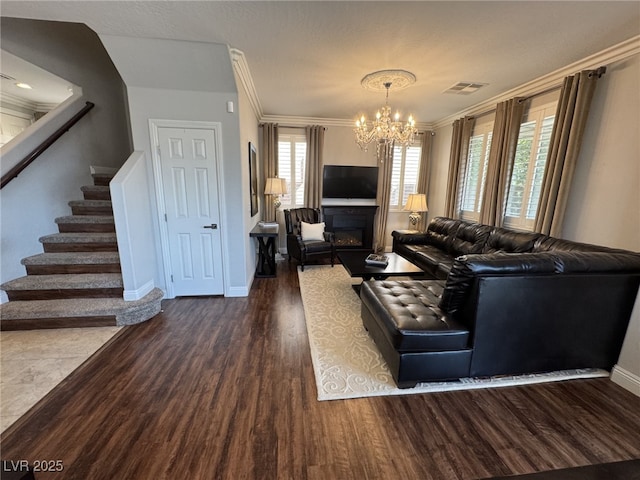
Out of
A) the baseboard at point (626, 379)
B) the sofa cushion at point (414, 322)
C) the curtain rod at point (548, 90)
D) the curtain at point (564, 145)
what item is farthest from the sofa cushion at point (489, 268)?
the curtain rod at point (548, 90)

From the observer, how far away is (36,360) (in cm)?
212

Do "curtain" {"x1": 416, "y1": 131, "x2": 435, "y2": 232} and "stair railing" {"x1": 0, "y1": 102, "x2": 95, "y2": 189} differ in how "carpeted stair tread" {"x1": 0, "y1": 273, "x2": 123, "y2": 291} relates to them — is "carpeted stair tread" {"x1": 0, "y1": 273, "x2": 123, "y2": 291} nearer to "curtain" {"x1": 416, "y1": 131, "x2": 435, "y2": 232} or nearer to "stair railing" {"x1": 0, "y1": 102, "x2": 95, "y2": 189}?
"stair railing" {"x1": 0, "y1": 102, "x2": 95, "y2": 189}

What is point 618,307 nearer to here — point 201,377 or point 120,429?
point 201,377

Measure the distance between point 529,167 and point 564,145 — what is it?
542 millimetres

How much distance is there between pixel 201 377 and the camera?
198 centimetres

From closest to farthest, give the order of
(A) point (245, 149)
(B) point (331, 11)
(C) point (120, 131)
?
(B) point (331, 11)
(A) point (245, 149)
(C) point (120, 131)

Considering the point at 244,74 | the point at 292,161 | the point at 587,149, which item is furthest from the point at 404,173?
the point at 244,74

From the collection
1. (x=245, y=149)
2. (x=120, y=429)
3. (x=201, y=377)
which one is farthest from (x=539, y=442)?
(x=245, y=149)

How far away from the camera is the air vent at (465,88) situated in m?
3.40

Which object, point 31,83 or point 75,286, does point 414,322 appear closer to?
point 75,286

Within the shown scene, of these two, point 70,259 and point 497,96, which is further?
point 497,96

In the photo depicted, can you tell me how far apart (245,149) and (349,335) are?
2.72m

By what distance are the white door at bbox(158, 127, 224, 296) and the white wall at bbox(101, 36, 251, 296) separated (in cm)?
12

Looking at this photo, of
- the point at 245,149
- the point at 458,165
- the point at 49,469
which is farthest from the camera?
the point at 458,165
